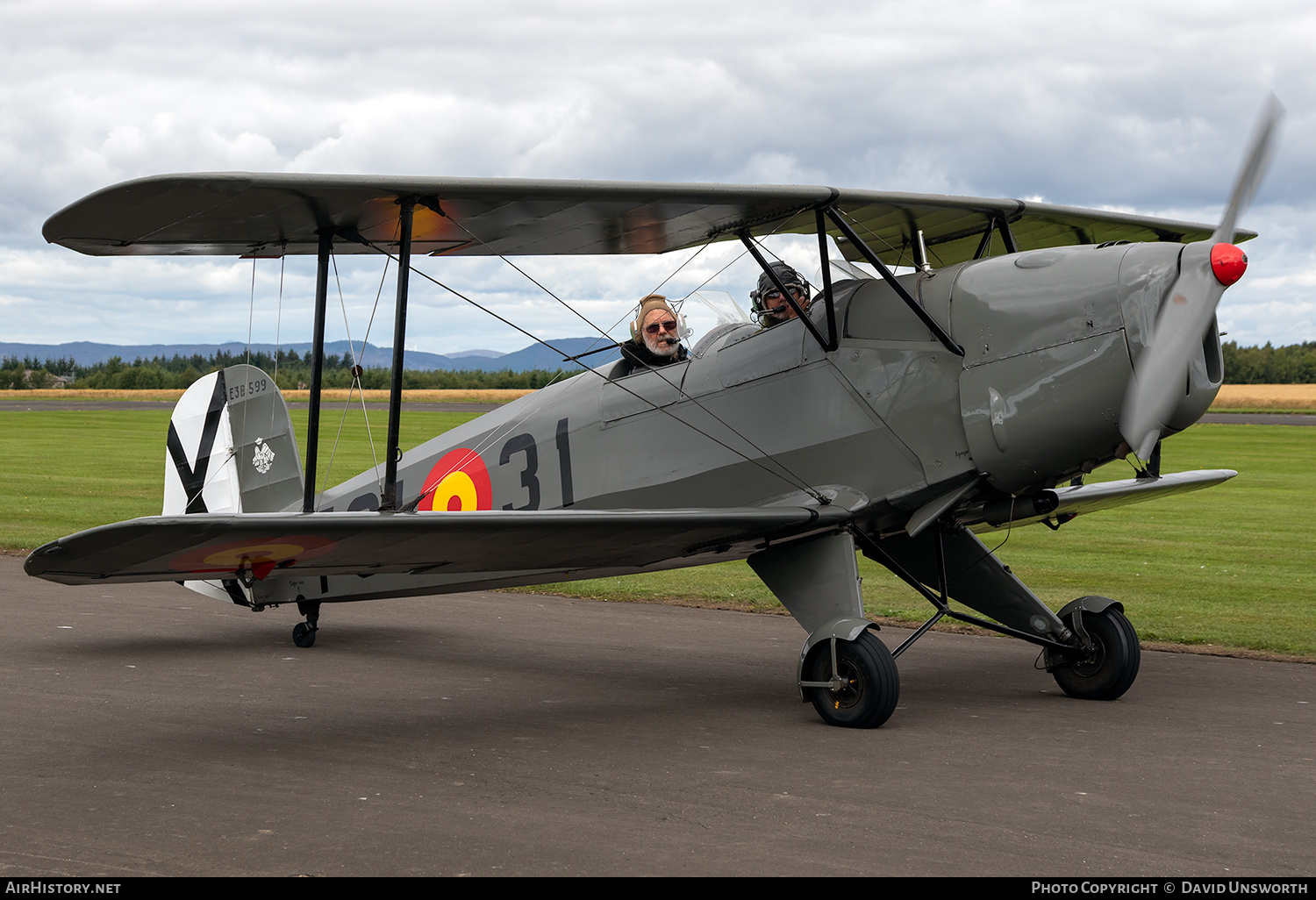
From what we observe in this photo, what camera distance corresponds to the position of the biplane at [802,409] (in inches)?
226

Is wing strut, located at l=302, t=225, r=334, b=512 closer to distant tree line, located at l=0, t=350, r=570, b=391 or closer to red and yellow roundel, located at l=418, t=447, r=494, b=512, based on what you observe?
red and yellow roundel, located at l=418, t=447, r=494, b=512

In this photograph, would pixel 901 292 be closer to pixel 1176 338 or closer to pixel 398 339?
pixel 1176 338

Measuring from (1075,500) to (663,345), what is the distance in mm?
2938

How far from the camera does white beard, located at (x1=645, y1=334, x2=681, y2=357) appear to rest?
7.63m

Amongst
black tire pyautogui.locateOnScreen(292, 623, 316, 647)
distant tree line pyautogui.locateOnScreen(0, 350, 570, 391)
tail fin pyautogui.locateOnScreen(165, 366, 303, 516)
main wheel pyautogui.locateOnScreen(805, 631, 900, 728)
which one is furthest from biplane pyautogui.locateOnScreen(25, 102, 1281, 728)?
distant tree line pyautogui.locateOnScreen(0, 350, 570, 391)

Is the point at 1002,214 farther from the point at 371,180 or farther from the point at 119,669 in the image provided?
the point at 119,669

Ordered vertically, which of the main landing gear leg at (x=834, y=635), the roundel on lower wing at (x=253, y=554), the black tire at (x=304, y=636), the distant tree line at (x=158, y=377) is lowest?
the black tire at (x=304, y=636)

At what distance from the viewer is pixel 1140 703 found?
6906mm

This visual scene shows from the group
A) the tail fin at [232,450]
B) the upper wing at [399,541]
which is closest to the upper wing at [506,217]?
the upper wing at [399,541]

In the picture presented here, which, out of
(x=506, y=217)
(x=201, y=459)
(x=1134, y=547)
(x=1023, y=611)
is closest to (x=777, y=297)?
(x=506, y=217)

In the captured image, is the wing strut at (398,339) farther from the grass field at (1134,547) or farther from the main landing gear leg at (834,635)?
the grass field at (1134,547)

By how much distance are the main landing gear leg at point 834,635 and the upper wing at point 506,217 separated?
1.91 metres
